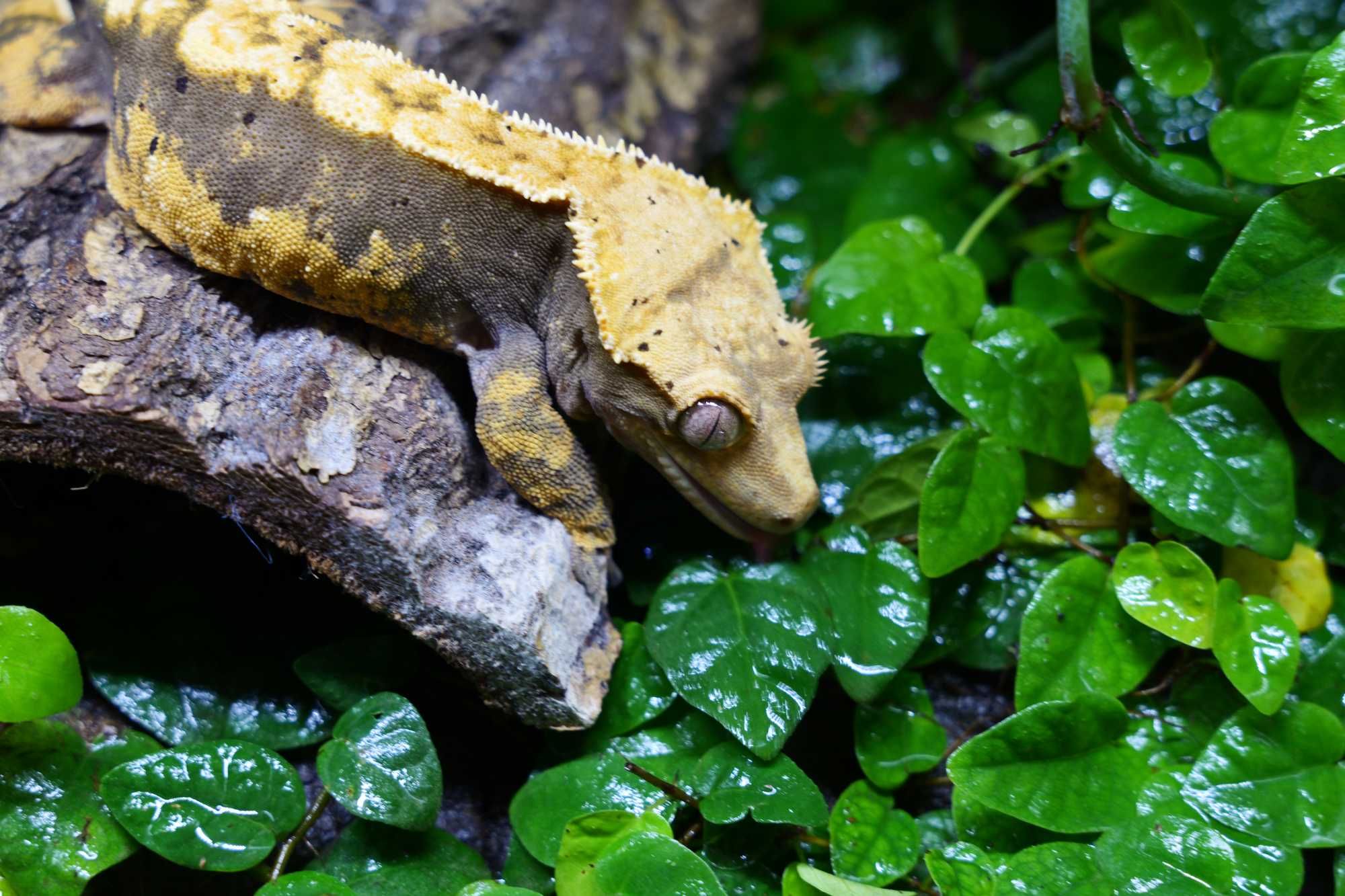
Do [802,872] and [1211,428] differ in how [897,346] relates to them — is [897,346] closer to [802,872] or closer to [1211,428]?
[1211,428]

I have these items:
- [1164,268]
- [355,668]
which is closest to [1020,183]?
[1164,268]

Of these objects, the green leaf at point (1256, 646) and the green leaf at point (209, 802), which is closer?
the green leaf at point (209, 802)

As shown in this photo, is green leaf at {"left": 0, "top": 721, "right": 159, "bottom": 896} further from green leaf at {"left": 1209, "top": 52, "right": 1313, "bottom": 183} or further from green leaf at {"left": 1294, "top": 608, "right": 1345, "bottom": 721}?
green leaf at {"left": 1209, "top": 52, "right": 1313, "bottom": 183}

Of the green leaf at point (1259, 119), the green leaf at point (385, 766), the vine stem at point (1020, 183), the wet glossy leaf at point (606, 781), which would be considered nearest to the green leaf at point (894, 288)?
the vine stem at point (1020, 183)

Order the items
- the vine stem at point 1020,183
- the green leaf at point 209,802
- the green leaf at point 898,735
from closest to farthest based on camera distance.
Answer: the green leaf at point 209,802, the green leaf at point 898,735, the vine stem at point 1020,183

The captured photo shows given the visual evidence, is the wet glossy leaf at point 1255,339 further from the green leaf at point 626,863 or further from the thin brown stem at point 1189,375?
the green leaf at point 626,863

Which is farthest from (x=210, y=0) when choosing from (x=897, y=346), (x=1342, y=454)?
(x=1342, y=454)

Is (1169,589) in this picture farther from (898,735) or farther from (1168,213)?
(1168,213)
